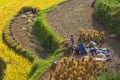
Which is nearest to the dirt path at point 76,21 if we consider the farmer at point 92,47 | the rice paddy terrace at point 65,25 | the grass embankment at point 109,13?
the rice paddy terrace at point 65,25

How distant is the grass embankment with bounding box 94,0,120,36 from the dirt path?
1.59ft

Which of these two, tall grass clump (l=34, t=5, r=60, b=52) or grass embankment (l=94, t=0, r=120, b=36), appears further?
tall grass clump (l=34, t=5, r=60, b=52)

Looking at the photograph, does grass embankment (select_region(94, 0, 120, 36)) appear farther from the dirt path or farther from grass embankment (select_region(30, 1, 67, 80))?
grass embankment (select_region(30, 1, 67, 80))

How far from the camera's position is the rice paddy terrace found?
26.6 metres

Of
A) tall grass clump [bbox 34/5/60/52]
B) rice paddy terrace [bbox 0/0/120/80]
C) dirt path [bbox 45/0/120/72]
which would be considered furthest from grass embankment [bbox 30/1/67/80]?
dirt path [bbox 45/0/120/72]

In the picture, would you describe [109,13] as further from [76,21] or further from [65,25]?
[65,25]

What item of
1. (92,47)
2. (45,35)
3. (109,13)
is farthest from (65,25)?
(92,47)

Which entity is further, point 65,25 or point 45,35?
point 65,25

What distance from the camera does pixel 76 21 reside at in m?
31.7

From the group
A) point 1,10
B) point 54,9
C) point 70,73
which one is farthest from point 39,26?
point 70,73

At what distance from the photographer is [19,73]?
75.2ft

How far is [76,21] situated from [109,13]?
4.03 m

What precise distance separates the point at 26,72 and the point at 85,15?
11649mm

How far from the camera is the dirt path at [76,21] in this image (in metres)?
24.9
